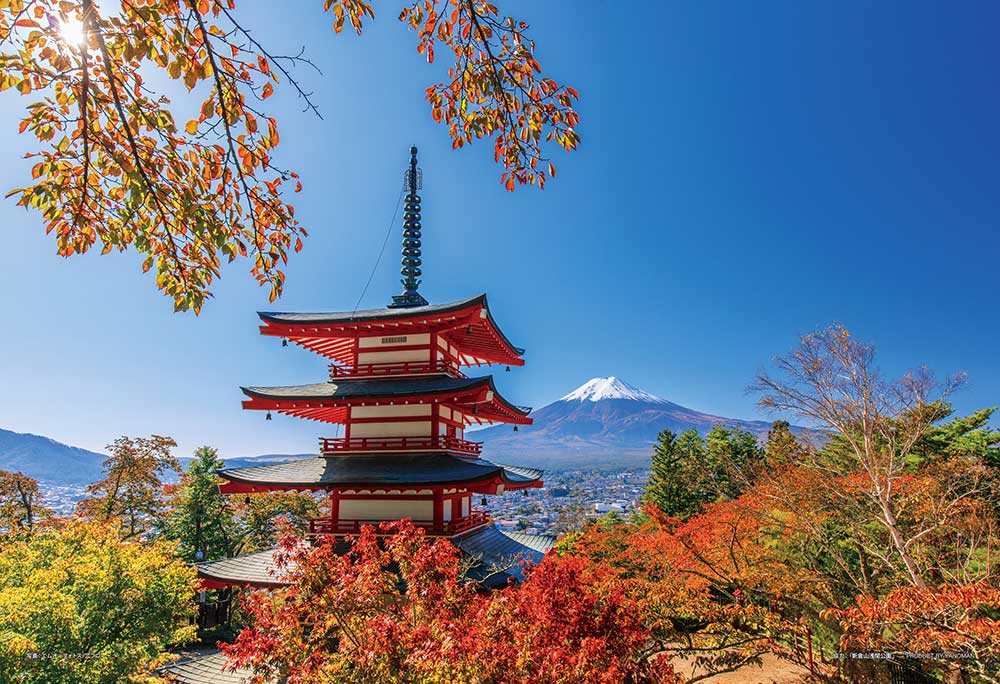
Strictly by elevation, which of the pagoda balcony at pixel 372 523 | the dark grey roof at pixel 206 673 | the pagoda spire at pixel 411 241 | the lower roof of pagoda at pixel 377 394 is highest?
the pagoda spire at pixel 411 241

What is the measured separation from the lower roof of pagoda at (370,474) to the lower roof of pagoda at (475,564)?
1.52 meters

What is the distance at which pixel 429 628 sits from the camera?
4547 mm

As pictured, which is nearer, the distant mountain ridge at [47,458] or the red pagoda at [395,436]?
the red pagoda at [395,436]

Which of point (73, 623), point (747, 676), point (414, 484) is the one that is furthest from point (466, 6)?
point (747, 676)

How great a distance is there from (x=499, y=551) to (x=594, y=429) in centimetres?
16347

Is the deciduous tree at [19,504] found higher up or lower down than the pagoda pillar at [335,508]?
lower down

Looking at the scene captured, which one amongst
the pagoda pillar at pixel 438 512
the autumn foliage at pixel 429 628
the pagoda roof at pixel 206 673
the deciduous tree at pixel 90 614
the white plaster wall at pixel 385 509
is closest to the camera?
the autumn foliage at pixel 429 628

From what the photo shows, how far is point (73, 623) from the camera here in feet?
26.7

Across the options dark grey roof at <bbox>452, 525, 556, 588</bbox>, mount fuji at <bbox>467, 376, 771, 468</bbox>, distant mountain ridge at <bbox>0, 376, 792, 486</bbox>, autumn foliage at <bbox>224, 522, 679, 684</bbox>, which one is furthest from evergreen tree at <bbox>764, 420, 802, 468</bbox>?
mount fuji at <bbox>467, 376, 771, 468</bbox>

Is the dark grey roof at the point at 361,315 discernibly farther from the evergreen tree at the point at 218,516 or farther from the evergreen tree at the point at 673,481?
the evergreen tree at the point at 673,481

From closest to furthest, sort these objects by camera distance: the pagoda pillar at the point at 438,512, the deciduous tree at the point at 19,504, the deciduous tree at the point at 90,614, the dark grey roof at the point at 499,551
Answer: the deciduous tree at the point at 90,614 < the dark grey roof at the point at 499,551 < the pagoda pillar at the point at 438,512 < the deciduous tree at the point at 19,504

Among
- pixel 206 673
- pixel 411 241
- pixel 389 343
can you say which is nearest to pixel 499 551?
pixel 389 343

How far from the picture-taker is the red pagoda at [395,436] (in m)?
11.0

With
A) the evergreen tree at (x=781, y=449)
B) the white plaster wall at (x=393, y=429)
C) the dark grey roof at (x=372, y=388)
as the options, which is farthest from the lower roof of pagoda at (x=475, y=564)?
the evergreen tree at (x=781, y=449)
